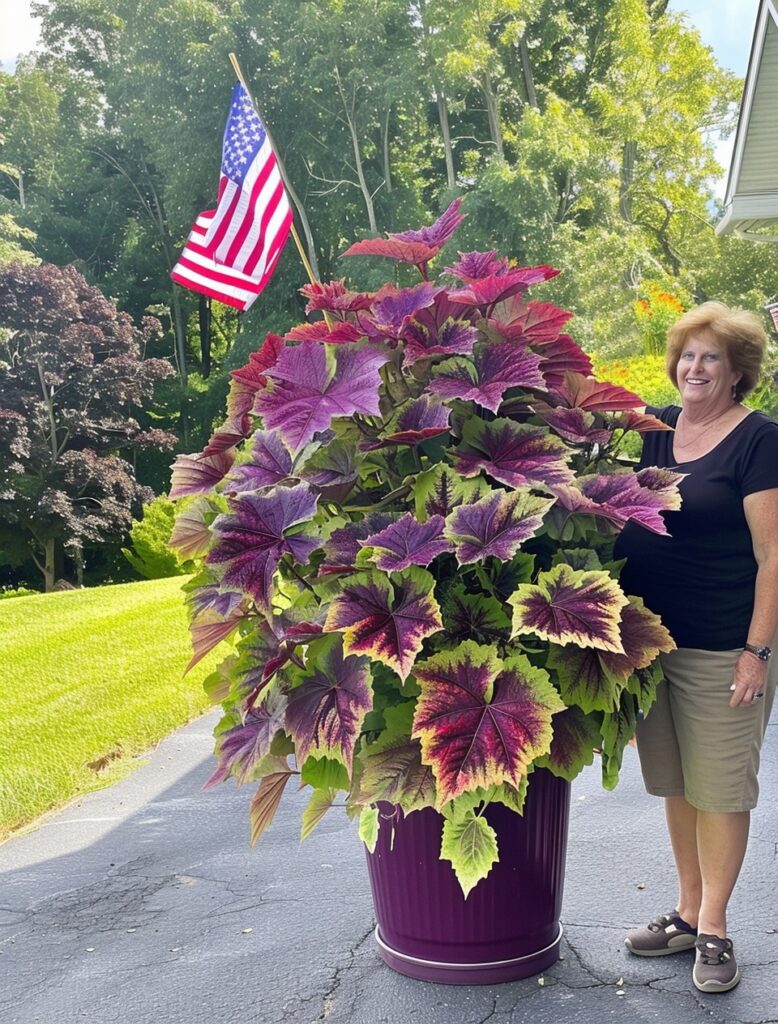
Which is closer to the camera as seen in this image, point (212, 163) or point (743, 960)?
point (743, 960)

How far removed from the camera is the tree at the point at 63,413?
17781 millimetres

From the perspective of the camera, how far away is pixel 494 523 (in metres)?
2.14

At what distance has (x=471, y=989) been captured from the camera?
2.60m

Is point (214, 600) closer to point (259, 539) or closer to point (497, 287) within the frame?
point (259, 539)

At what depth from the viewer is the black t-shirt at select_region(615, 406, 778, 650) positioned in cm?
248

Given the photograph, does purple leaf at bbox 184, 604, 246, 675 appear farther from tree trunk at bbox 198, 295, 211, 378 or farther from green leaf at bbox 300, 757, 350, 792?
tree trunk at bbox 198, 295, 211, 378

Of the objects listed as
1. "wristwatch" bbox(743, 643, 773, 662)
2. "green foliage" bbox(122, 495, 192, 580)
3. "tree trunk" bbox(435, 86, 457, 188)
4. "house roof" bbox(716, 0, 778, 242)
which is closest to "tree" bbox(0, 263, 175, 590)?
"green foliage" bbox(122, 495, 192, 580)

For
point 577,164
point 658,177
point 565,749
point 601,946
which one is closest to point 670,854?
point 601,946

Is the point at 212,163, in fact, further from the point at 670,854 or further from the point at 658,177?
the point at 670,854

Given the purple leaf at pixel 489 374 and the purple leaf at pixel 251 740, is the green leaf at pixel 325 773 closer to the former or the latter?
the purple leaf at pixel 251 740

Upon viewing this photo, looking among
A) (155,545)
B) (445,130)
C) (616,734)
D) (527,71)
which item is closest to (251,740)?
(616,734)

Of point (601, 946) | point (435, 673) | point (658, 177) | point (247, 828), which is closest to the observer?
point (435, 673)

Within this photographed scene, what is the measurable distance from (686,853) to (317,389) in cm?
162

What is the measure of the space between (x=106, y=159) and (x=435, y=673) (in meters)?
29.5
